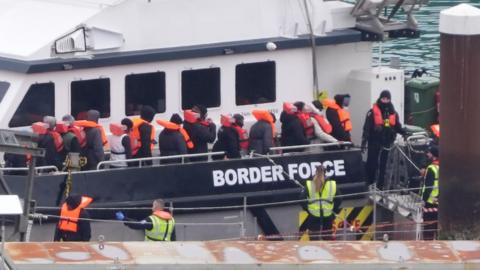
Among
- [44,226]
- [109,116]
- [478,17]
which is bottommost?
[44,226]

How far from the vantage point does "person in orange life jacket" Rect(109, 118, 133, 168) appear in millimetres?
14977

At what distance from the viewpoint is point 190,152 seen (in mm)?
15391

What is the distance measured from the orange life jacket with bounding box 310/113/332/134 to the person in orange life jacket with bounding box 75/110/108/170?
2.35m

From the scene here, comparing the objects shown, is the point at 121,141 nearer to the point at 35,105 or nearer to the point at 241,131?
the point at 35,105

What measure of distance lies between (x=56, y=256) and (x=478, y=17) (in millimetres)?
5158

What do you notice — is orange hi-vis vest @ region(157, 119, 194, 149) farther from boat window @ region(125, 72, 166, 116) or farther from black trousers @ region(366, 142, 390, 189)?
black trousers @ region(366, 142, 390, 189)

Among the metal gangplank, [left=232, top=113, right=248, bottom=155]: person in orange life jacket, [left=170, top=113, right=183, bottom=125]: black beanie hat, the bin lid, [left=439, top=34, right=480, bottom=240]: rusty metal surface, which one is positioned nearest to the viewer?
[left=439, top=34, right=480, bottom=240]: rusty metal surface

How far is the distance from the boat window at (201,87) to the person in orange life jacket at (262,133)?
0.58 meters

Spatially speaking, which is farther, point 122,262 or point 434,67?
point 434,67

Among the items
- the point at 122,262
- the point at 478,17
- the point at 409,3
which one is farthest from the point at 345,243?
the point at 409,3

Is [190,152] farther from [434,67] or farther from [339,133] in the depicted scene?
[434,67]

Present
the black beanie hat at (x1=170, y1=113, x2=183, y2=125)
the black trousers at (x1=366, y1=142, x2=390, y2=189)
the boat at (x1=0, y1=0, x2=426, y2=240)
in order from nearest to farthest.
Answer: the boat at (x1=0, y1=0, x2=426, y2=240) → the black beanie hat at (x1=170, y1=113, x2=183, y2=125) → the black trousers at (x1=366, y1=142, x2=390, y2=189)

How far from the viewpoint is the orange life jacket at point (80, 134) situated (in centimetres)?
1470

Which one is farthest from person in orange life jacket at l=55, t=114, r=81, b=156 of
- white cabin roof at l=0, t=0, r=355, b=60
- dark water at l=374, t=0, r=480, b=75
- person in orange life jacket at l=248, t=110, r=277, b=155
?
dark water at l=374, t=0, r=480, b=75
